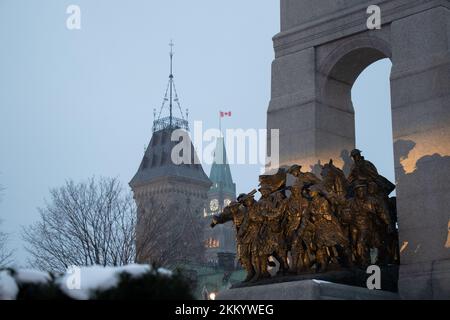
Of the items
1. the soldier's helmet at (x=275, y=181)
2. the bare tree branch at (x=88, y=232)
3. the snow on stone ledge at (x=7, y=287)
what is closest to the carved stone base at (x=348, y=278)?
the soldier's helmet at (x=275, y=181)

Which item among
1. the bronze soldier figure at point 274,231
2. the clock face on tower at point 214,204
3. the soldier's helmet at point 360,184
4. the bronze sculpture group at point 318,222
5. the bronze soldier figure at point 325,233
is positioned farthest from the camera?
→ the clock face on tower at point 214,204

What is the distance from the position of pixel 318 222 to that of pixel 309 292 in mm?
2389

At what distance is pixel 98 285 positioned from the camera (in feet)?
31.1

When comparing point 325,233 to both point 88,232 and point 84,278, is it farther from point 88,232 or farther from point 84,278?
point 88,232

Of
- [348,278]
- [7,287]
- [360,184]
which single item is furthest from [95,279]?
[360,184]

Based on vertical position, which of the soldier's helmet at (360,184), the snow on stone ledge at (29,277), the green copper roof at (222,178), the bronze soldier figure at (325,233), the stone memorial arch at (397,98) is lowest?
the snow on stone ledge at (29,277)

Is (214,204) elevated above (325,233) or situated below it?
above

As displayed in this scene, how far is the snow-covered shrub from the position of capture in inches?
363

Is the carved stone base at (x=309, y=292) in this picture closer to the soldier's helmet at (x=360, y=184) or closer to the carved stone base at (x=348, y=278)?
the carved stone base at (x=348, y=278)

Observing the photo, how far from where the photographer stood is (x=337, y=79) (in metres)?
21.2

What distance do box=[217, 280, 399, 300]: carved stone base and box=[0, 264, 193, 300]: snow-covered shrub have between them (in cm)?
581

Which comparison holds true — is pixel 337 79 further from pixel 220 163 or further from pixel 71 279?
pixel 220 163

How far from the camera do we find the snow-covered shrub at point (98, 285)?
363 inches

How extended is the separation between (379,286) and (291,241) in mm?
1997
